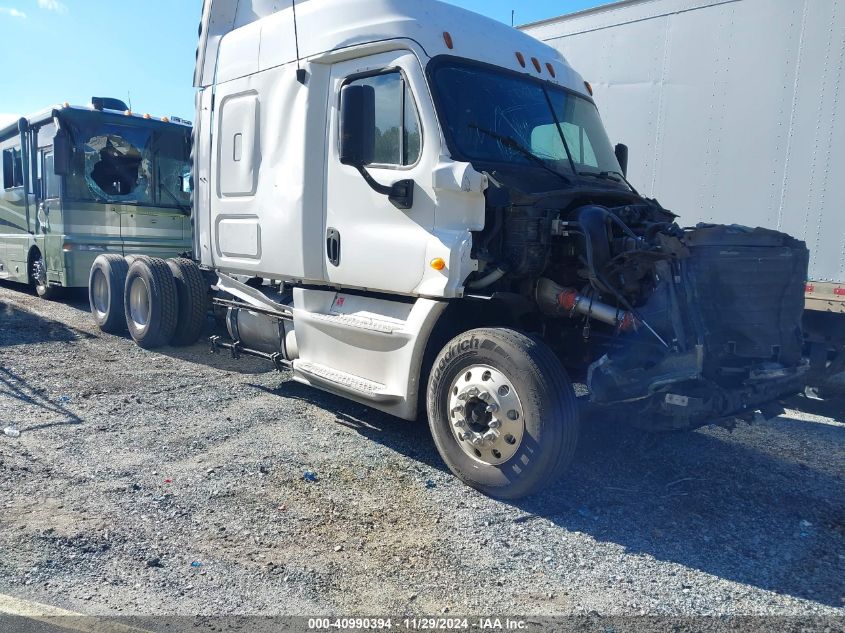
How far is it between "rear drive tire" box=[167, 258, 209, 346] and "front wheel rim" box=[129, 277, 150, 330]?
395mm

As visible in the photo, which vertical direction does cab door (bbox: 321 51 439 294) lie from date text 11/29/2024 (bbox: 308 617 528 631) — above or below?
above

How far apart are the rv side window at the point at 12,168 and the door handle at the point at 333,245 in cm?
892

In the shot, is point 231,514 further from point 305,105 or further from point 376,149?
point 305,105

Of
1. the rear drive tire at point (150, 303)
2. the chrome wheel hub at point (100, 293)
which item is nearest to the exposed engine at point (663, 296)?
the rear drive tire at point (150, 303)

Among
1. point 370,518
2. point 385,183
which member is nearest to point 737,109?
point 385,183

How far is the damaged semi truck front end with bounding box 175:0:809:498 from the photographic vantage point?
3.99 meters

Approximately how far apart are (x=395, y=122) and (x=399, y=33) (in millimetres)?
584

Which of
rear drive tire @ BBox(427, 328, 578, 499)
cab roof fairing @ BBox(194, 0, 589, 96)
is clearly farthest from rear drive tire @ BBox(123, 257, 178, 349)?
rear drive tire @ BBox(427, 328, 578, 499)

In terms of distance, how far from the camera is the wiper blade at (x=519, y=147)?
15.1 feet

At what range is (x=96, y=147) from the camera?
33.9 feet

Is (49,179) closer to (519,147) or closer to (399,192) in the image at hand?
(399,192)

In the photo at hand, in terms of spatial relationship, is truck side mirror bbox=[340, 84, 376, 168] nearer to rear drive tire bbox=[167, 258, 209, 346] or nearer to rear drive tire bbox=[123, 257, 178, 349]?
rear drive tire bbox=[167, 258, 209, 346]

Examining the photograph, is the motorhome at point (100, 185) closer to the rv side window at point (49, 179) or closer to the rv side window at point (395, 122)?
the rv side window at point (49, 179)

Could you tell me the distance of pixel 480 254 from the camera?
4.32 m
